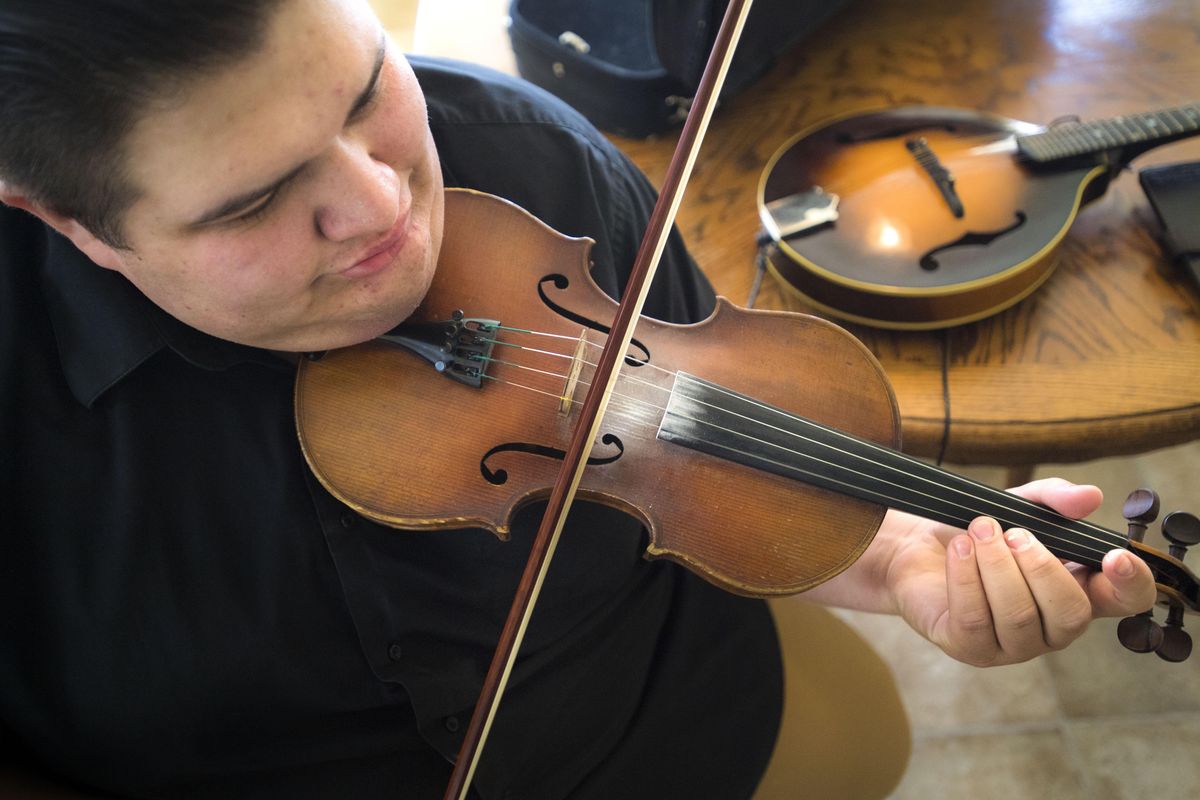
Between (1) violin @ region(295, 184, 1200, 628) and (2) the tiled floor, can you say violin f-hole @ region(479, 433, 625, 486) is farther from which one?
(2) the tiled floor

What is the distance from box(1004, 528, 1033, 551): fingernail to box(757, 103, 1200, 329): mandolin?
33cm

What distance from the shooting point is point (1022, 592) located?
66cm

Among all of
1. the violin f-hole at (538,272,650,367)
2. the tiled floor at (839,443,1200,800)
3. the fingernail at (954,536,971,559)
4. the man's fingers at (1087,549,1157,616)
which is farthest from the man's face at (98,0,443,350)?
the tiled floor at (839,443,1200,800)

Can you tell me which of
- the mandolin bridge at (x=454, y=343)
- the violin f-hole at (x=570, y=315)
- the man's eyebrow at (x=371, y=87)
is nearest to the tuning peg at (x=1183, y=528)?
the violin f-hole at (x=570, y=315)

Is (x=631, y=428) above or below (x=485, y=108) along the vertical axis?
below

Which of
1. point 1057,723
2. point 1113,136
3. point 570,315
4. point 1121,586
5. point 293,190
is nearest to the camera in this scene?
point 293,190

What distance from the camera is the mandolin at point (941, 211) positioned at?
0.94 m

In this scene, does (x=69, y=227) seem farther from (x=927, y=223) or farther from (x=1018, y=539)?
(x=927, y=223)

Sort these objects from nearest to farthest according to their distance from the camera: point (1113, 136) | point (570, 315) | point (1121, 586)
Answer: point (1121, 586)
point (570, 315)
point (1113, 136)

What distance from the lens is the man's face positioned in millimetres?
508

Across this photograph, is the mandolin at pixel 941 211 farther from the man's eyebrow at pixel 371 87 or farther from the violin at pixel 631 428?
the man's eyebrow at pixel 371 87

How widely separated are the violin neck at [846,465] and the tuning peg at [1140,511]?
0.02 metres

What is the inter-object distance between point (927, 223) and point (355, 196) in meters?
0.69

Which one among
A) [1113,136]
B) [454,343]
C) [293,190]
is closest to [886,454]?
[454,343]
